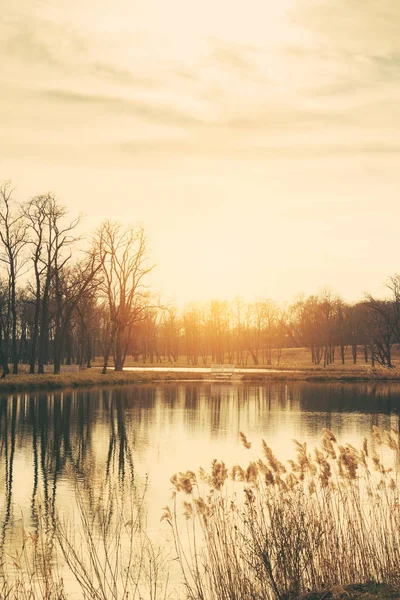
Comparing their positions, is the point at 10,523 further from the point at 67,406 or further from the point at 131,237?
the point at 131,237

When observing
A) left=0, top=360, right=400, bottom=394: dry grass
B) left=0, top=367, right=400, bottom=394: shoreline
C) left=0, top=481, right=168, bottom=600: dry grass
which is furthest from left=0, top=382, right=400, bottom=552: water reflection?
left=0, top=367, right=400, bottom=394: shoreline

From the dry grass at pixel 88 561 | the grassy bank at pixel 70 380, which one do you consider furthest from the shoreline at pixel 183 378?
the dry grass at pixel 88 561

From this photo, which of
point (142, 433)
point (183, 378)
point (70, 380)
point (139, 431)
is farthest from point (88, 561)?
point (183, 378)

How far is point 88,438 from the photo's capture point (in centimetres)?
3061

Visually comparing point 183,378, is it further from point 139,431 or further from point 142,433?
point 142,433

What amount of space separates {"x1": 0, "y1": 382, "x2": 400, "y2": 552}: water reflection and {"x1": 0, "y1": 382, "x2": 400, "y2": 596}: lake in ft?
0.12

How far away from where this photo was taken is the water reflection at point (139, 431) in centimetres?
2019

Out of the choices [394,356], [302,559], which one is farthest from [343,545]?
[394,356]

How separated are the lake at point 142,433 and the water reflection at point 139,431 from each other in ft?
0.12

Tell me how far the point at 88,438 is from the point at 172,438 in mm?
3596

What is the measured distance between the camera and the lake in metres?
19.4

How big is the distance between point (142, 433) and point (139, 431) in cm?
59

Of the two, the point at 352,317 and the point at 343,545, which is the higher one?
the point at 352,317

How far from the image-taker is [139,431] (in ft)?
107
